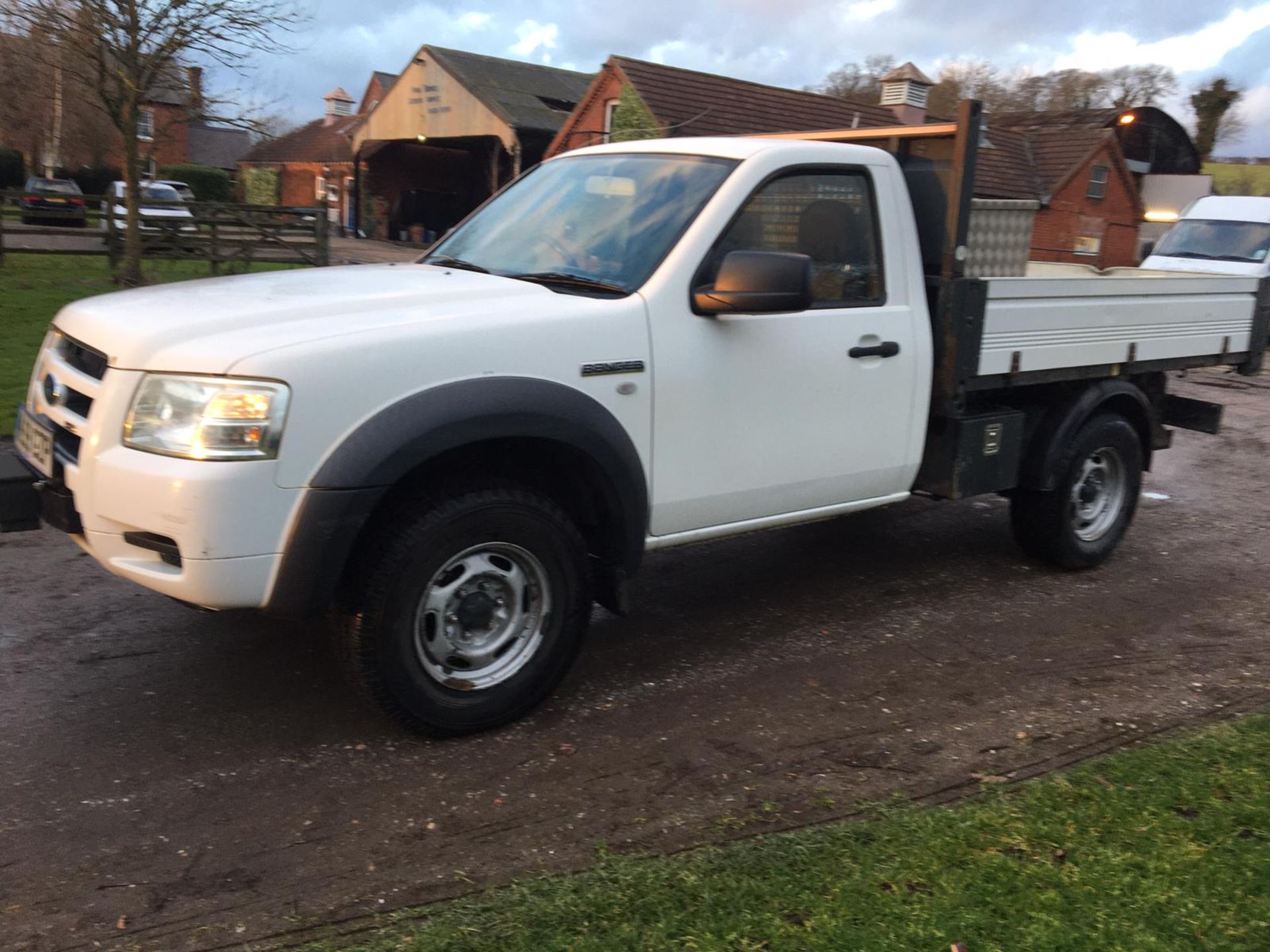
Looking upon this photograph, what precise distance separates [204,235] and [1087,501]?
1475 centimetres

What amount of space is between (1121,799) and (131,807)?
3021 millimetres

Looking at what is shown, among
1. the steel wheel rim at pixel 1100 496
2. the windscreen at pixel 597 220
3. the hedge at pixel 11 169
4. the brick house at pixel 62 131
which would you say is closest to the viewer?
the windscreen at pixel 597 220

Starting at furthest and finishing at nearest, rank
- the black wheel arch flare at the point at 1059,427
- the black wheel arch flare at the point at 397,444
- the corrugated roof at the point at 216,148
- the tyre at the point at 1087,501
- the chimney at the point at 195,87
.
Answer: the corrugated roof at the point at 216,148
the chimney at the point at 195,87
the tyre at the point at 1087,501
the black wheel arch flare at the point at 1059,427
the black wheel arch flare at the point at 397,444

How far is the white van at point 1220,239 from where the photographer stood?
16.9m

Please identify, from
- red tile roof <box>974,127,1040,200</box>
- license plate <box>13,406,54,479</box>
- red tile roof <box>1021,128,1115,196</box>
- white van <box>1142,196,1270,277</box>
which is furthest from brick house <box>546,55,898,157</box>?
license plate <box>13,406,54,479</box>

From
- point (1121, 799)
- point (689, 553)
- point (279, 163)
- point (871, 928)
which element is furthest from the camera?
point (279, 163)

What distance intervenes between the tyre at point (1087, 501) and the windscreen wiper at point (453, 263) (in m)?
3.07

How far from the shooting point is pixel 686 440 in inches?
164

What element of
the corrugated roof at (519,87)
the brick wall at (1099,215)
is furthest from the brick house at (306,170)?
the brick wall at (1099,215)

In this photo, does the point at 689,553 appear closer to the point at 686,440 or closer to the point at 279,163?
the point at 686,440

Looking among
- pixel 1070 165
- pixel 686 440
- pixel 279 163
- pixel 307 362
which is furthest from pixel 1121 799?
pixel 279 163

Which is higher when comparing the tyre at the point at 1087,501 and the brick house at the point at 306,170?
the brick house at the point at 306,170

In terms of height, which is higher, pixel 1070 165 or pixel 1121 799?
pixel 1070 165

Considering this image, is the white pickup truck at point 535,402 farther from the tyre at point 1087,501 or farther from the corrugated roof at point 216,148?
the corrugated roof at point 216,148
